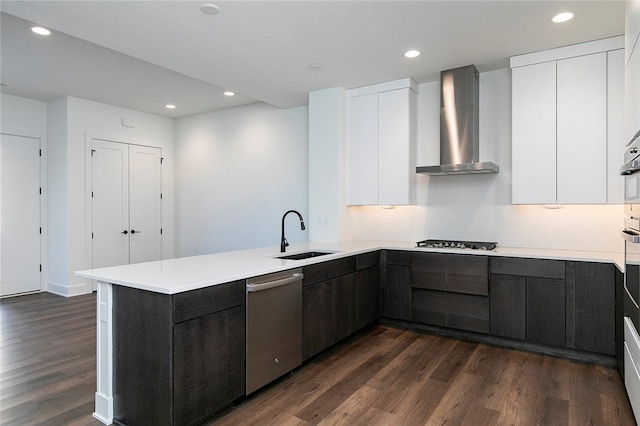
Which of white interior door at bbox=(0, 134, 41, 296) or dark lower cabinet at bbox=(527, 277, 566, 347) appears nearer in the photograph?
dark lower cabinet at bbox=(527, 277, 566, 347)

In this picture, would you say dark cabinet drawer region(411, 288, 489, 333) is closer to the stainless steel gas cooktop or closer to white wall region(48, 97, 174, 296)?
the stainless steel gas cooktop

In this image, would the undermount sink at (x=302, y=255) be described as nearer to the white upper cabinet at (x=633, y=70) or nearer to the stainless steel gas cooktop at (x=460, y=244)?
the stainless steel gas cooktop at (x=460, y=244)

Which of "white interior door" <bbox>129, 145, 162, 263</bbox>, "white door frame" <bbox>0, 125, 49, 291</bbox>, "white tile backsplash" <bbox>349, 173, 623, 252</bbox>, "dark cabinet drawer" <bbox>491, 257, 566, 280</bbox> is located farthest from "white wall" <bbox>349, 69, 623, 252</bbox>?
"white door frame" <bbox>0, 125, 49, 291</bbox>

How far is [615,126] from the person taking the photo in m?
3.24

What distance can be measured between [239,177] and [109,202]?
6.94 ft

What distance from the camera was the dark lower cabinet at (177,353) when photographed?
2.06 m

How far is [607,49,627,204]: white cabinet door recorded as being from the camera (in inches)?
127

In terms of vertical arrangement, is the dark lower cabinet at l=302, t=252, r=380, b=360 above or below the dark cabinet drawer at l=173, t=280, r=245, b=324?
below

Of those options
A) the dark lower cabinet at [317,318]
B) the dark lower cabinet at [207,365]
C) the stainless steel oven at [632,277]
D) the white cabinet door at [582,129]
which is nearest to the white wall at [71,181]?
the dark lower cabinet at [317,318]

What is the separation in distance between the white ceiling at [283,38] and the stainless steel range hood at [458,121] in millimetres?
168

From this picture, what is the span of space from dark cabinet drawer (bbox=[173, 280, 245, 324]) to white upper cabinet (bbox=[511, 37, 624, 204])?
278 cm

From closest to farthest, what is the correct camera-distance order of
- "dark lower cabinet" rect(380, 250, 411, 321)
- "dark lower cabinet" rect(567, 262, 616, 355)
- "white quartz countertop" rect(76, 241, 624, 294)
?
"white quartz countertop" rect(76, 241, 624, 294) < "dark lower cabinet" rect(567, 262, 616, 355) < "dark lower cabinet" rect(380, 250, 411, 321)

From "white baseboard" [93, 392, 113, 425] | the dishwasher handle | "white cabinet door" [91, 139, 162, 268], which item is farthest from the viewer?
"white cabinet door" [91, 139, 162, 268]

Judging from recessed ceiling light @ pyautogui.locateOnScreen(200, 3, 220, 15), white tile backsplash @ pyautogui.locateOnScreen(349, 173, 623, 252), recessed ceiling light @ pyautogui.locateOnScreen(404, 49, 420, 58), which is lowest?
white tile backsplash @ pyautogui.locateOnScreen(349, 173, 623, 252)
